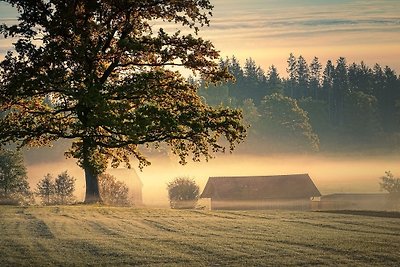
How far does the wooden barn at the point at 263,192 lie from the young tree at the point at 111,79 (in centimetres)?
5974

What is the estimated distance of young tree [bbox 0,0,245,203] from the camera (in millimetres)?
A: 33094

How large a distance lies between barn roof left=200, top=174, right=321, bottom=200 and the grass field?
2423 inches

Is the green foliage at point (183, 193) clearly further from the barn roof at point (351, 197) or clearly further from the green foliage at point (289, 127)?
the green foliage at point (289, 127)

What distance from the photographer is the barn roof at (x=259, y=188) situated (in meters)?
99.1

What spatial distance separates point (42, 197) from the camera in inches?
3145

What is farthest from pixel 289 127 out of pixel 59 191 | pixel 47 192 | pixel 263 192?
pixel 59 191

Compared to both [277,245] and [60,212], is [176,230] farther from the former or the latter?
[60,212]

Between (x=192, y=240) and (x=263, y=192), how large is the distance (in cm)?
7438

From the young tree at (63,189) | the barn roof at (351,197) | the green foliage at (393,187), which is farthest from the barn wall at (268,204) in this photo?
the young tree at (63,189)

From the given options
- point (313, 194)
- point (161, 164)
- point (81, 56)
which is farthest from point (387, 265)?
point (161, 164)

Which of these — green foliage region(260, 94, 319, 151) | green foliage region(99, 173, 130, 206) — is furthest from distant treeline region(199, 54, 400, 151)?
green foliage region(99, 173, 130, 206)

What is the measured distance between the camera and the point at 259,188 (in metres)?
101

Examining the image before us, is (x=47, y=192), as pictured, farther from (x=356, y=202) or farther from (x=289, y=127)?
(x=289, y=127)

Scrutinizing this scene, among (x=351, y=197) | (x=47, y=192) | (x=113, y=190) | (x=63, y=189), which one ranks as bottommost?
(x=351, y=197)
